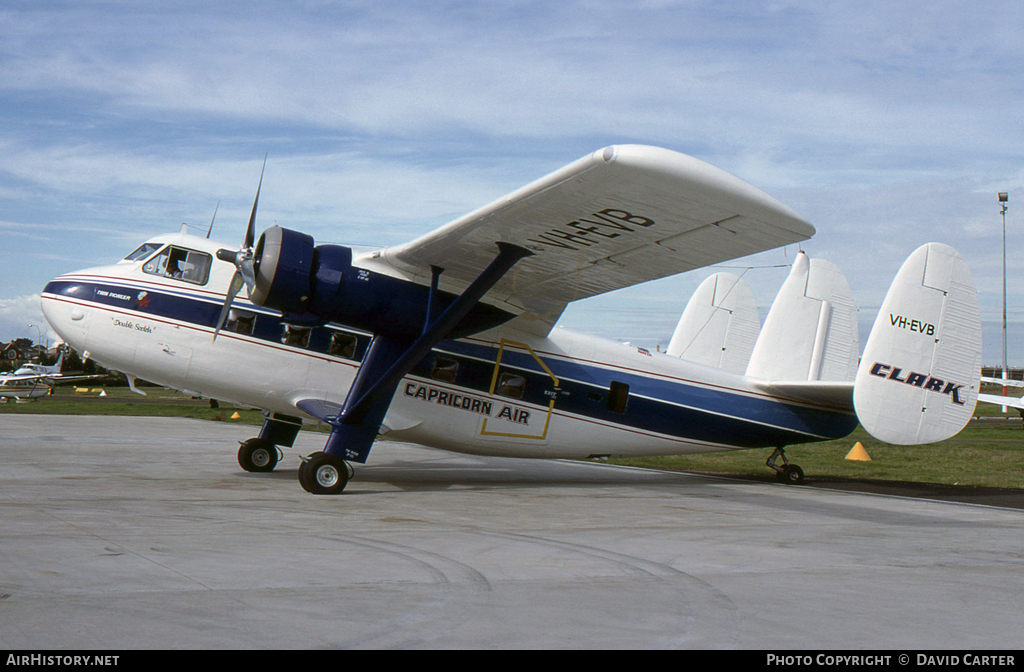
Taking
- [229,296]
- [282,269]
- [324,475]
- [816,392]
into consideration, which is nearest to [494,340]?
[324,475]

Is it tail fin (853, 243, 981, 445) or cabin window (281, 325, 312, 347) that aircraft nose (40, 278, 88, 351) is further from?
tail fin (853, 243, 981, 445)

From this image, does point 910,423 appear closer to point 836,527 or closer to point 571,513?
point 836,527

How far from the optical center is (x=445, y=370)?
12789 millimetres

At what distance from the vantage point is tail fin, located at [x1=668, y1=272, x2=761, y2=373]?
57.2 ft

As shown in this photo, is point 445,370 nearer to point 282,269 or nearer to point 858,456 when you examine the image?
point 282,269

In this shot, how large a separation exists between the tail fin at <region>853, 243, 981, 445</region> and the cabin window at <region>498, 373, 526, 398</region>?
206 inches

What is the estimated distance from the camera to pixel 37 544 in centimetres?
635

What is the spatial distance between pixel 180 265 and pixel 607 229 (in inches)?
270

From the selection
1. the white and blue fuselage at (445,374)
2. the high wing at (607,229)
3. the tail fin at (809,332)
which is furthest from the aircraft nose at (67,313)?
the tail fin at (809,332)

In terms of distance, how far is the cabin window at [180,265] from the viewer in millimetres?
12148

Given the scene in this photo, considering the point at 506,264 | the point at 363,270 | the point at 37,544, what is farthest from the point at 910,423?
the point at 37,544

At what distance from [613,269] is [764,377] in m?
6.28

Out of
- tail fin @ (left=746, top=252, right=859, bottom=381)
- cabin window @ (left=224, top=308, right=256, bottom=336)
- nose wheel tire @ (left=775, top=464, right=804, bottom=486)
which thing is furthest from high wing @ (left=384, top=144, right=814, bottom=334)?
nose wheel tire @ (left=775, top=464, right=804, bottom=486)

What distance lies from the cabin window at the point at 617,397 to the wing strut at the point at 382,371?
378cm
